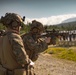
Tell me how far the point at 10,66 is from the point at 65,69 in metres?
16.2

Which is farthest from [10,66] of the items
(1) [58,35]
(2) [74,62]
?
(2) [74,62]

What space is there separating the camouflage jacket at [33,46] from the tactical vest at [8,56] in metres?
0.63

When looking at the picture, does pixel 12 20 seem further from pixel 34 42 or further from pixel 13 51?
pixel 34 42

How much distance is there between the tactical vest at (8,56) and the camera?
4.66 metres

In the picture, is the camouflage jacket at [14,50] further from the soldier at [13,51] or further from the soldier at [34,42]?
the soldier at [34,42]

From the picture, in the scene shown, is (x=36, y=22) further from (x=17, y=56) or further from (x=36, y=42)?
(x=17, y=56)

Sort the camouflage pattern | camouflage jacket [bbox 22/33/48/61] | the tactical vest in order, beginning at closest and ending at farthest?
the camouflage pattern < the tactical vest < camouflage jacket [bbox 22/33/48/61]

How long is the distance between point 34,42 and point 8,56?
86cm

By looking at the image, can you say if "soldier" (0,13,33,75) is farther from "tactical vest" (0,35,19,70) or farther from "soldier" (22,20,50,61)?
"soldier" (22,20,50,61)

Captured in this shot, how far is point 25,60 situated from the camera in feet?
14.9

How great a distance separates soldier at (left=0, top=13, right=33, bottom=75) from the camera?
451 cm

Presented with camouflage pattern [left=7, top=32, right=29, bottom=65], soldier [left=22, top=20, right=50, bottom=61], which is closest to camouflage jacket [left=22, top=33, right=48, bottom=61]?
soldier [left=22, top=20, right=50, bottom=61]

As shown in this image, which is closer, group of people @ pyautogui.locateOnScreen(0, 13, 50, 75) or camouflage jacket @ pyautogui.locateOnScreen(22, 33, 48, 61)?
group of people @ pyautogui.locateOnScreen(0, 13, 50, 75)

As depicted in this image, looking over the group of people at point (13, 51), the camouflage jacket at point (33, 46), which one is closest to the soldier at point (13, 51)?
the group of people at point (13, 51)
